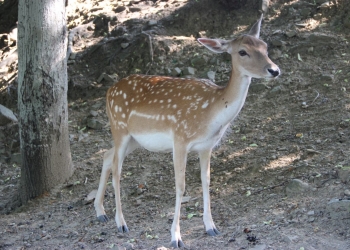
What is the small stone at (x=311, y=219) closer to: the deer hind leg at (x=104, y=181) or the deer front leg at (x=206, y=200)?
the deer front leg at (x=206, y=200)

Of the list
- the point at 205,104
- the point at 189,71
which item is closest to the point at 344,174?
the point at 205,104

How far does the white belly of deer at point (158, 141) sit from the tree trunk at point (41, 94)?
1.63 m

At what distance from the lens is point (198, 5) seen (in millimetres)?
9727

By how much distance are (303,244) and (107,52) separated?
19.9 feet

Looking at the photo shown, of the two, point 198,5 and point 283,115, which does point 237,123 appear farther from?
point 198,5

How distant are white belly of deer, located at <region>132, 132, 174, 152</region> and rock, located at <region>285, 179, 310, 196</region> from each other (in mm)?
1395

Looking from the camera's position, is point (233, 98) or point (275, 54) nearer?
point (233, 98)

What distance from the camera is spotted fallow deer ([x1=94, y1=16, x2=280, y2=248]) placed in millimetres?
5094

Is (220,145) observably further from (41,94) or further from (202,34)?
(202,34)

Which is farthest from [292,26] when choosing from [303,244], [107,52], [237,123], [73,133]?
[303,244]

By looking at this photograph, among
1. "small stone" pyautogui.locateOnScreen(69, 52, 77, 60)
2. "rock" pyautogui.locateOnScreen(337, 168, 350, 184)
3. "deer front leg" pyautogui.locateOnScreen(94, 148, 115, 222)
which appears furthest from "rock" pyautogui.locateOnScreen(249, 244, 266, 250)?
"small stone" pyautogui.locateOnScreen(69, 52, 77, 60)

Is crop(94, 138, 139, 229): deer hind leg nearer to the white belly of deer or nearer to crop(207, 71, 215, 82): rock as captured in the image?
the white belly of deer

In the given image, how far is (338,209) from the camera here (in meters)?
5.11

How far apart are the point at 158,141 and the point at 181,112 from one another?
17.8 inches
